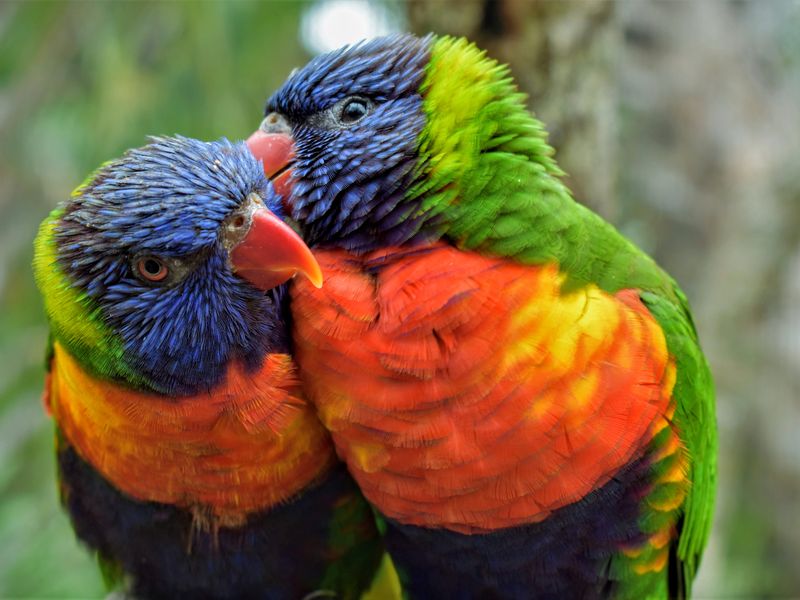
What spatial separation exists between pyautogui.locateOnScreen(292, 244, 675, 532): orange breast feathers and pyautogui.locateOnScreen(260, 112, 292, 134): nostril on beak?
13.9 inches

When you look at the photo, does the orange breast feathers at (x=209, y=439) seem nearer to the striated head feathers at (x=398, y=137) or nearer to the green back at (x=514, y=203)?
the striated head feathers at (x=398, y=137)

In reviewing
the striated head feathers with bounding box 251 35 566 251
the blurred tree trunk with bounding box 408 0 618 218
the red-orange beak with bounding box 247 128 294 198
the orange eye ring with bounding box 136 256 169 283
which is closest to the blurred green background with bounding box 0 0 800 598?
the blurred tree trunk with bounding box 408 0 618 218

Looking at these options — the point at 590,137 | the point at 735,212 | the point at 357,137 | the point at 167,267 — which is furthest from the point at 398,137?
the point at 735,212

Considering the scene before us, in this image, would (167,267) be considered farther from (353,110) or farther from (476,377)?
(476,377)

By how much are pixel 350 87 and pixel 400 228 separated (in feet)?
1.19

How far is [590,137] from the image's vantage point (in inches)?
102

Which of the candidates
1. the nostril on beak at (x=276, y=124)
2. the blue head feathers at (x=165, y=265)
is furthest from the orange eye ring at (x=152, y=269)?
the nostril on beak at (x=276, y=124)

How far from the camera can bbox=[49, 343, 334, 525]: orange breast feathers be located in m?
1.70

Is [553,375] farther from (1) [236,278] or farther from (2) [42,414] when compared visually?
(2) [42,414]

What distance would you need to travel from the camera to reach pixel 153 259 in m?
1.62

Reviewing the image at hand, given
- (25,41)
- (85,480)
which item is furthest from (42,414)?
(85,480)

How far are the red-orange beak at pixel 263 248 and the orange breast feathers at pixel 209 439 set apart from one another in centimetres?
20

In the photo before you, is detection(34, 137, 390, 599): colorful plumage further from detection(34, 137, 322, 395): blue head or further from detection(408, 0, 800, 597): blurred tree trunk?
detection(408, 0, 800, 597): blurred tree trunk

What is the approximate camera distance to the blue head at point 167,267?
5.26 ft
